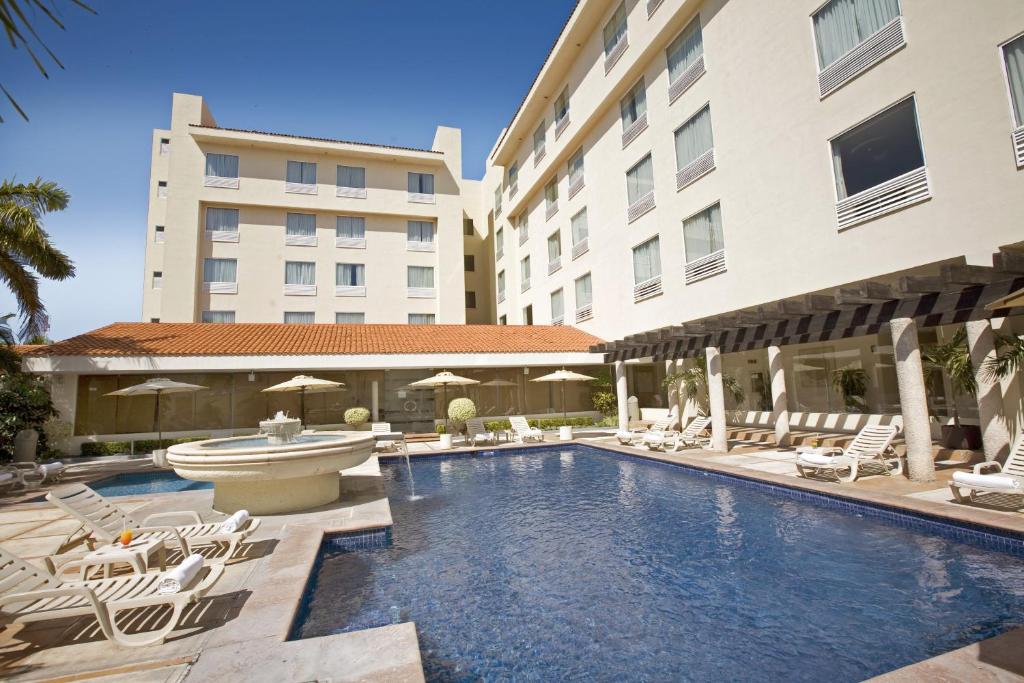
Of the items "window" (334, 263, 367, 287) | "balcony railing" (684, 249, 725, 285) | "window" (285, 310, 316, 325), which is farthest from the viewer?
"window" (334, 263, 367, 287)

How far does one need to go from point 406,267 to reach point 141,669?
1228 inches

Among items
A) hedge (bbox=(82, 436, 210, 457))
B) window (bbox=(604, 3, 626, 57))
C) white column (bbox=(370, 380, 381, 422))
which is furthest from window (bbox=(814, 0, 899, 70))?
hedge (bbox=(82, 436, 210, 457))

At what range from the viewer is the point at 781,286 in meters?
14.8

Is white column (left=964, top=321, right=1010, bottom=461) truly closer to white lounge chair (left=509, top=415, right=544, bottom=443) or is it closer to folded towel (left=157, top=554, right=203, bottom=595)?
white lounge chair (left=509, top=415, right=544, bottom=443)

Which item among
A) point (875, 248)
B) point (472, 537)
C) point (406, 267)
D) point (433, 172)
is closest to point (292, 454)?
point (472, 537)

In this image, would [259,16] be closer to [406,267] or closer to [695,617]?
[695,617]

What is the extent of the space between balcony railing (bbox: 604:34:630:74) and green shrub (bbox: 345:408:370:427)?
62.5 ft

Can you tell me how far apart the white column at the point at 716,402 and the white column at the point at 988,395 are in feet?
20.7

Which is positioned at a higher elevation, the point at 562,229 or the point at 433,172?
the point at 433,172

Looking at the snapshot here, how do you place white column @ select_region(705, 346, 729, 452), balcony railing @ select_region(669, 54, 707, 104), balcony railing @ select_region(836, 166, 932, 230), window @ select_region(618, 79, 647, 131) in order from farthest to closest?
window @ select_region(618, 79, 647, 131), balcony railing @ select_region(669, 54, 707, 104), white column @ select_region(705, 346, 729, 452), balcony railing @ select_region(836, 166, 932, 230)

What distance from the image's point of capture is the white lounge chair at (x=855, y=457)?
10.5m

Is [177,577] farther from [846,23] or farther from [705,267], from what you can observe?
[846,23]

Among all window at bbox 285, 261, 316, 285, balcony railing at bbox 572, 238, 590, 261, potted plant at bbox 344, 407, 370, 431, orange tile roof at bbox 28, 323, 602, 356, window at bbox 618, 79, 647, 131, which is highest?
window at bbox 618, 79, 647, 131

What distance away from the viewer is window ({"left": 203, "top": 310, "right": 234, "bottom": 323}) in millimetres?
29984
